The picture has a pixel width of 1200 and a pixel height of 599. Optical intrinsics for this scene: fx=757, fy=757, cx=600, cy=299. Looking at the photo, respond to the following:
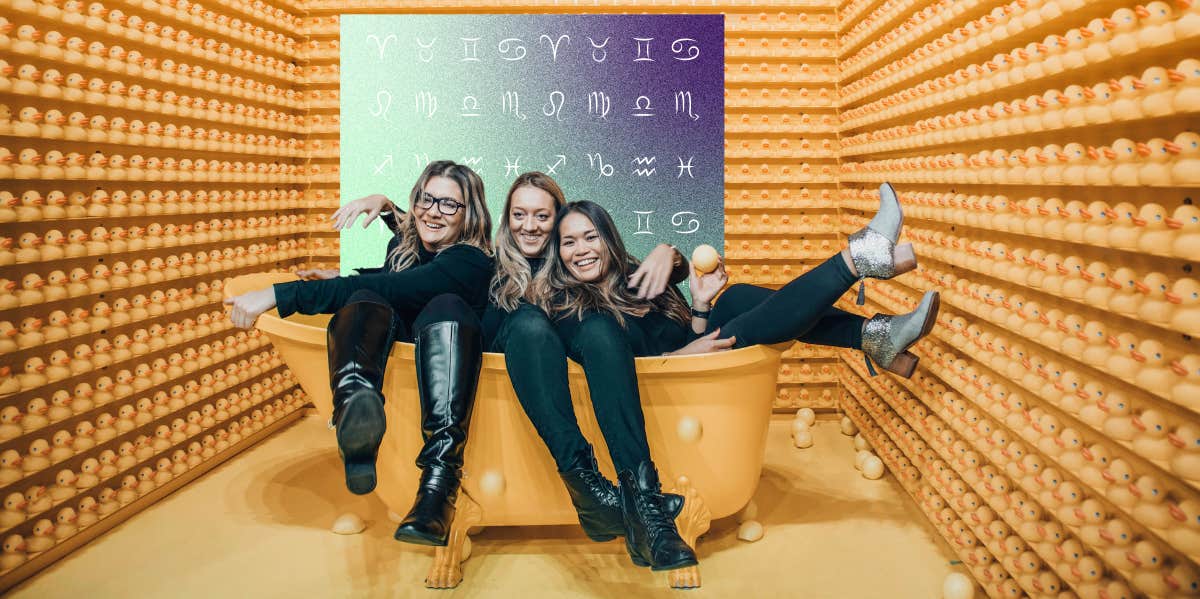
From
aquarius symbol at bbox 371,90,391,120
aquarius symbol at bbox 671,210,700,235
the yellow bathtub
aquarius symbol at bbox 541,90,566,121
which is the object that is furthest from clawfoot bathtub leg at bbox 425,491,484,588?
aquarius symbol at bbox 371,90,391,120

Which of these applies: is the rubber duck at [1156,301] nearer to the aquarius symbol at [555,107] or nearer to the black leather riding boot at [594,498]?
the black leather riding boot at [594,498]

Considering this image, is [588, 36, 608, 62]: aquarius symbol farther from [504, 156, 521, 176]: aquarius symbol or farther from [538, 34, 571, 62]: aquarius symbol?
[504, 156, 521, 176]: aquarius symbol

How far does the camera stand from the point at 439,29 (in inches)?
159

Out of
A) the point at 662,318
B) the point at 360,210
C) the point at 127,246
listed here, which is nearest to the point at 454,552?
the point at 662,318

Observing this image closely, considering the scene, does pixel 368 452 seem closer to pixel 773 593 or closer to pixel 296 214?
pixel 773 593

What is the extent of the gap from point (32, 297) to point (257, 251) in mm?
1292

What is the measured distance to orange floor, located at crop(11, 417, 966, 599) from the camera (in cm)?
236

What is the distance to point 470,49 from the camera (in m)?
4.05

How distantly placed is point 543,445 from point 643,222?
1985 millimetres

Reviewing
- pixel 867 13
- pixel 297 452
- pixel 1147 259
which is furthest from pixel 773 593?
pixel 867 13

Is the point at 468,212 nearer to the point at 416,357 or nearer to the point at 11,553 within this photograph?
the point at 416,357

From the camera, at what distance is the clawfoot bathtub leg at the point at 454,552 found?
7.80 ft

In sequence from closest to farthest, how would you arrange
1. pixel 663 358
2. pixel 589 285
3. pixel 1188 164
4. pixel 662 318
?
pixel 1188 164
pixel 663 358
pixel 589 285
pixel 662 318

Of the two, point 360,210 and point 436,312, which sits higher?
point 360,210
